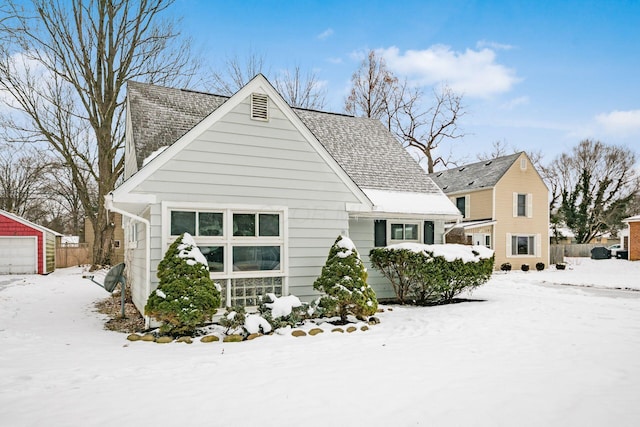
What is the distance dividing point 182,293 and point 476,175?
23.0 meters

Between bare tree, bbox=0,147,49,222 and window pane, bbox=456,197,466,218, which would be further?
bare tree, bbox=0,147,49,222

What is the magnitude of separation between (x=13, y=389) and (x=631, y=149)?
45061mm

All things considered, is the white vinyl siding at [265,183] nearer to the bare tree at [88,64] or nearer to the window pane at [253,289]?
the window pane at [253,289]

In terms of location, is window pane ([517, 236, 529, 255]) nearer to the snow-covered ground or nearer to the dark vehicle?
the dark vehicle

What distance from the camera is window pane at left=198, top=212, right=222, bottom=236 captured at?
24.4 ft

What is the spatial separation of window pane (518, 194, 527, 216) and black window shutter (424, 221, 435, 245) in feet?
52.6

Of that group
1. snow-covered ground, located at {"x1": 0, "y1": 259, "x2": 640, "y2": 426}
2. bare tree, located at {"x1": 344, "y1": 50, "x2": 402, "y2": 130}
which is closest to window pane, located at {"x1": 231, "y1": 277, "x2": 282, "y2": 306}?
snow-covered ground, located at {"x1": 0, "y1": 259, "x2": 640, "y2": 426}

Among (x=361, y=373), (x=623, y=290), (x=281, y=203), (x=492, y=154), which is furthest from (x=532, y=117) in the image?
(x=361, y=373)

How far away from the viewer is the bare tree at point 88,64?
18.6 meters

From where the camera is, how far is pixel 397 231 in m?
10.8

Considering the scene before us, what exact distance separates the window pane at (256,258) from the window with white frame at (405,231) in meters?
3.81

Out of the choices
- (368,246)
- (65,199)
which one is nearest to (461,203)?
(368,246)

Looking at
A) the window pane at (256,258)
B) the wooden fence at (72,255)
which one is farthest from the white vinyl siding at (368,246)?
the wooden fence at (72,255)

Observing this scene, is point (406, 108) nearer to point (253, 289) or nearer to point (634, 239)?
point (634, 239)
